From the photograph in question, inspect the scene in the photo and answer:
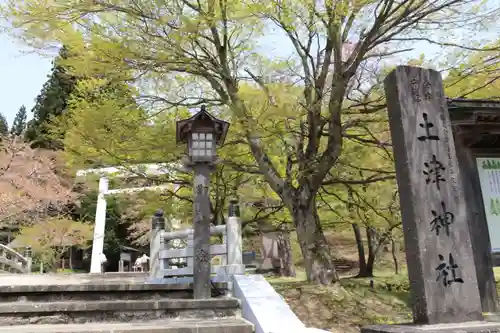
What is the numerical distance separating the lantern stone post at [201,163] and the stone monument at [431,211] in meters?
3.06

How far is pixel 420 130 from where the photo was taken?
402 centimetres

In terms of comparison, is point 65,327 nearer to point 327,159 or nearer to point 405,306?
point 327,159

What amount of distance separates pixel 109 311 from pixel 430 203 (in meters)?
3.92

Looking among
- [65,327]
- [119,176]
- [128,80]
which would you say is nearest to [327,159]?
[128,80]

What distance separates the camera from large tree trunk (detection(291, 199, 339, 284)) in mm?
7820

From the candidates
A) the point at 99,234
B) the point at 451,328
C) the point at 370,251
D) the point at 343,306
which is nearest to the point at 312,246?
the point at 343,306

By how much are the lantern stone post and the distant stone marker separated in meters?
3.16

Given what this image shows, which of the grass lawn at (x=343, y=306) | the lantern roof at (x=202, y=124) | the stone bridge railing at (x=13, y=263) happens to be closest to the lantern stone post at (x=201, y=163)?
the lantern roof at (x=202, y=124)

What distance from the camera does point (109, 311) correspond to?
4.97 meters

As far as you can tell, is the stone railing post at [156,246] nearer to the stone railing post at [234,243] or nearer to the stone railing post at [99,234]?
the stone railing post at [234,243]

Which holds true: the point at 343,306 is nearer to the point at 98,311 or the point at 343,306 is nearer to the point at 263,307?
the point at 263,307

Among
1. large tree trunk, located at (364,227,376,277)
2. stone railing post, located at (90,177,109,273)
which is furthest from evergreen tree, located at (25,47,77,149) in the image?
large tree trunk, located at (364,227,376,277)

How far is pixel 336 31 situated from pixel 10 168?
2147cm

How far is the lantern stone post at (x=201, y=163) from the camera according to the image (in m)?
6.18
